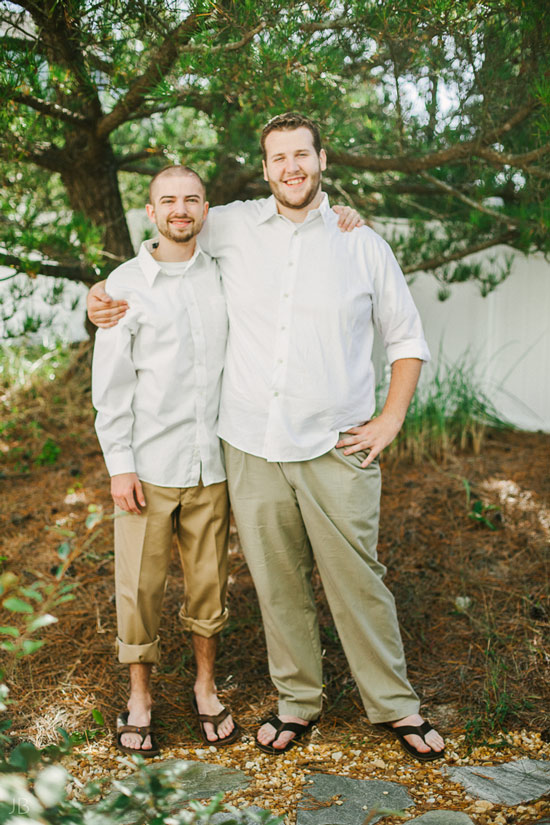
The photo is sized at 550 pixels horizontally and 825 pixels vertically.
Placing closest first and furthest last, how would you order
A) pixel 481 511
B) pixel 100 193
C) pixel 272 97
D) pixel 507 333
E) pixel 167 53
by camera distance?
pixel 167 53 < pixel 272 97 < pixel 481 511 < pixel 100 193 < pixel 507 333

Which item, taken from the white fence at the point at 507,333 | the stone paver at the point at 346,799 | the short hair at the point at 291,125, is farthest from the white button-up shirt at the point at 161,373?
the white fence at the point at 507,333

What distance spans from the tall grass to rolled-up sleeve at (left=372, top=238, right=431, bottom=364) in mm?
1616

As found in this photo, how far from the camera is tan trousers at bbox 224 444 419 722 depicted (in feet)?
7.34

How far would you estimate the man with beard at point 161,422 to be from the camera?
2.22 metres

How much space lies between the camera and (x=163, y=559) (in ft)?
7.67

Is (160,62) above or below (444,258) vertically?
above

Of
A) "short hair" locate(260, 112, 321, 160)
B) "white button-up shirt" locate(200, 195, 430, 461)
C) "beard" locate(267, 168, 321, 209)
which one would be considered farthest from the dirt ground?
"short hair" locate(260, 112, 321, 160)

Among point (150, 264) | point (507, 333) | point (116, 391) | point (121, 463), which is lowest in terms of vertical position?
point (121, 463)

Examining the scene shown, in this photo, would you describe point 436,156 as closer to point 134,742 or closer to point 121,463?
point 121,463

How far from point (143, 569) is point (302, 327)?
916 millimetres

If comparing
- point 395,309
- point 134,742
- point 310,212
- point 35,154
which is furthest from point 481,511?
point 35,154

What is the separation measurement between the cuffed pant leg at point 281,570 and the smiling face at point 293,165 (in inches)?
31.5

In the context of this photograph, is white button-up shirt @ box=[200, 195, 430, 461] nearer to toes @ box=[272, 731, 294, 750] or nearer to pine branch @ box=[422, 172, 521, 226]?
toes @ box=[272, 731, 294, 750]

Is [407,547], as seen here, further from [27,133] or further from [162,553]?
[27,133]
